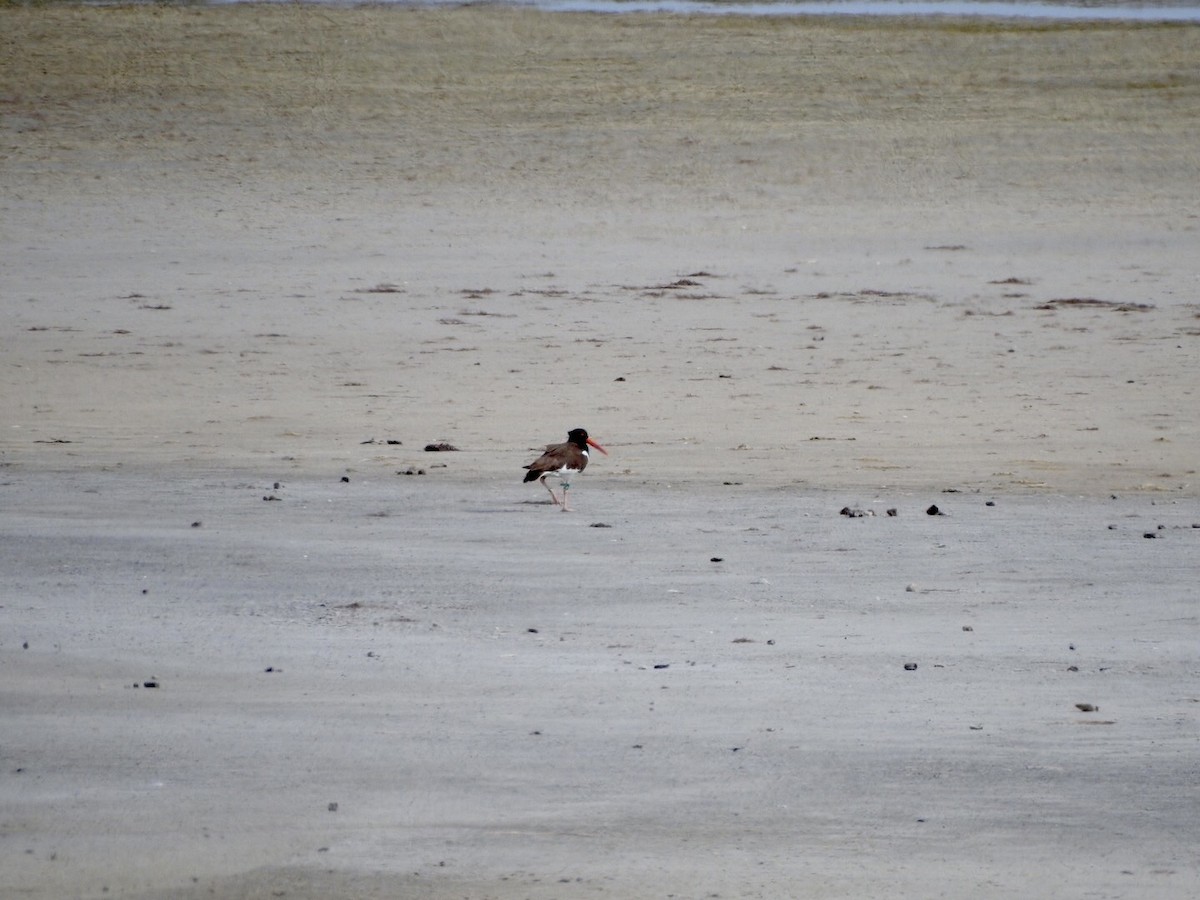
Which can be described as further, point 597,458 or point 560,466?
point 597,458

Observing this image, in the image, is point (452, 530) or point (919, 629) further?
point (452, 530)

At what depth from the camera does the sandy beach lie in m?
4.72

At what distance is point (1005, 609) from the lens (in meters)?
6.63

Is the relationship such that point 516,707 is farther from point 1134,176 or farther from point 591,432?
point 1134,176

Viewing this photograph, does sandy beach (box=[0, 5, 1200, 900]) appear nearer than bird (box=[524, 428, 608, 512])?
Yes

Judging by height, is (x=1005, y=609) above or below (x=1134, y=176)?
below

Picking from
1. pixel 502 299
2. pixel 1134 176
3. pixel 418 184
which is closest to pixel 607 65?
pixel 418 184

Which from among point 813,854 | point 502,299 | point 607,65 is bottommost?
point 813,854

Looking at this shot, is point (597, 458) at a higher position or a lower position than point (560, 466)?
lower

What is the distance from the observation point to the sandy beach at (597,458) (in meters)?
4.72

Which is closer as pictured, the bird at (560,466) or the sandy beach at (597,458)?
the sandy beach at (597,458)

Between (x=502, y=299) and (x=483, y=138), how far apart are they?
6.53m

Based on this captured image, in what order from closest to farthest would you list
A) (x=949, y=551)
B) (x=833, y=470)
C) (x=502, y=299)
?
(x=949, y=551), (x=833, y=470), (x=502, y=299)

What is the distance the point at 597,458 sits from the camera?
399 inches
